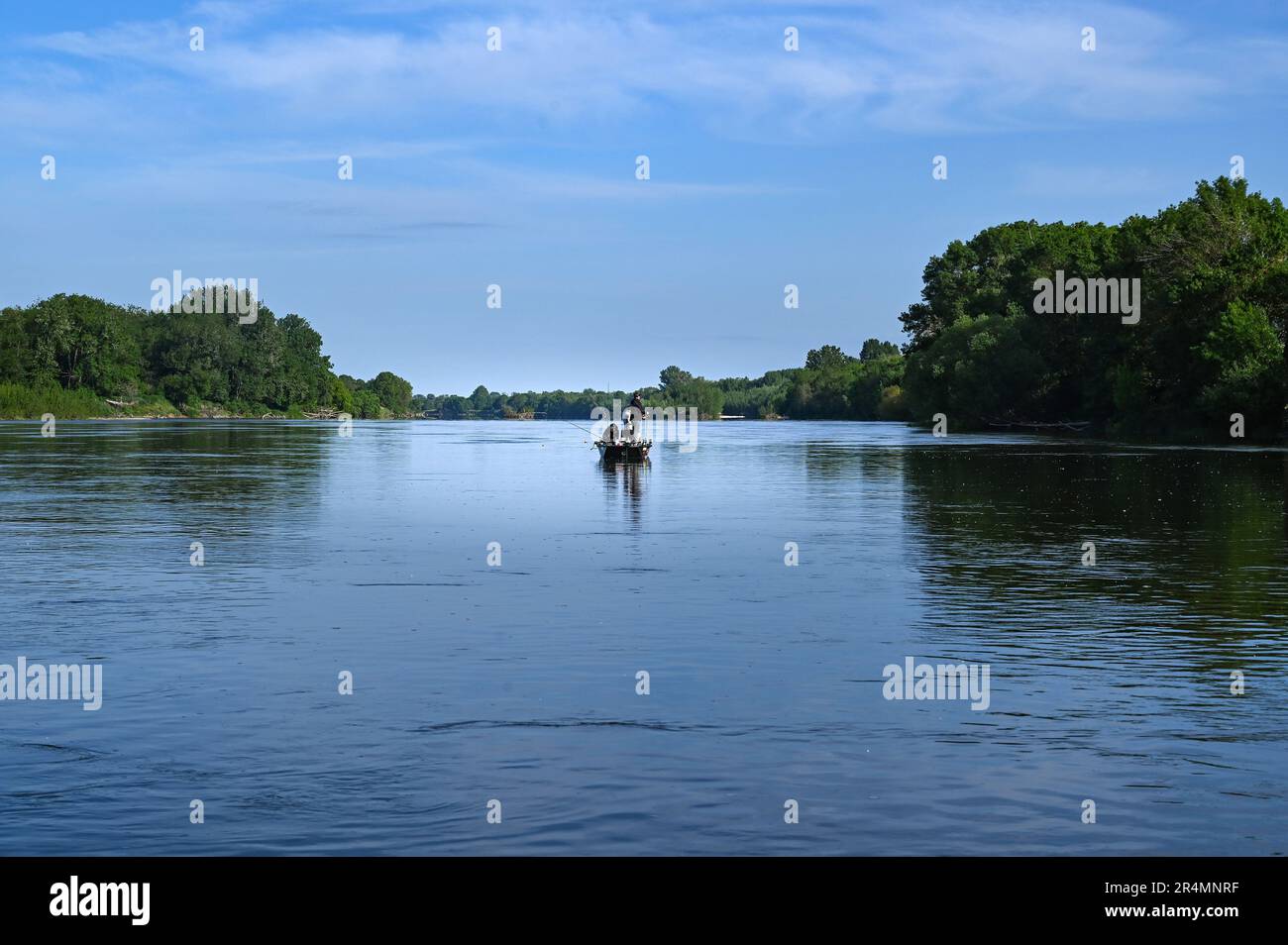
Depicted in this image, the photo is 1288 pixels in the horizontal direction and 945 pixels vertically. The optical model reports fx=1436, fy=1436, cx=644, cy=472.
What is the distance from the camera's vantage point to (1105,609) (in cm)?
2314

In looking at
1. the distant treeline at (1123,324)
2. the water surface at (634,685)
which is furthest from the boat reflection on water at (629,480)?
the distant treeline at (1123,324)

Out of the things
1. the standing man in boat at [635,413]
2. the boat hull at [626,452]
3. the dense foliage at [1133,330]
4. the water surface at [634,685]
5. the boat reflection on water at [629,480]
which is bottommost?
the water surface at [634,685]

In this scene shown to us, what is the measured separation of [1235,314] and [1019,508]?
52.6m

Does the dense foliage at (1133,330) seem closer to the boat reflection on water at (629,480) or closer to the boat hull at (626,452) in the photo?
the boat hull at (626,452)

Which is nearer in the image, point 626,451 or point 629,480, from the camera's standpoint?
point 629,480

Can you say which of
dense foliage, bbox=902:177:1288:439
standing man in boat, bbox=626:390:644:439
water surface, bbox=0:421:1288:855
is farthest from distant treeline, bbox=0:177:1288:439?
water surface, bbox=0:421:1288:855

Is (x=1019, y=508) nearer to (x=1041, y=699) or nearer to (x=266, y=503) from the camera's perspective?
(x=266, y=503)

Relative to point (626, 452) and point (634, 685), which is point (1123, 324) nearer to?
point (626, 452)

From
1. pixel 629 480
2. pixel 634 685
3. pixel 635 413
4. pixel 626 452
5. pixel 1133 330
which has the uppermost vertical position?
pixel 1133 330

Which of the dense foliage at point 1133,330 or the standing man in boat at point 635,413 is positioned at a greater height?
the dense foliage at point 1133,330

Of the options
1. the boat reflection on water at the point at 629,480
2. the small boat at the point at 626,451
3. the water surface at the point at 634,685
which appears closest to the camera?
the water surface at the point at 634,685

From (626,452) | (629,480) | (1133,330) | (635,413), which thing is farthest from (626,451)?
(1133,330)

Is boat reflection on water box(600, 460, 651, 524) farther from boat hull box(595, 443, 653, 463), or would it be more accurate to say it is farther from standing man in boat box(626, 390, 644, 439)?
standing man in boat box(626, 390, 644, 439)
